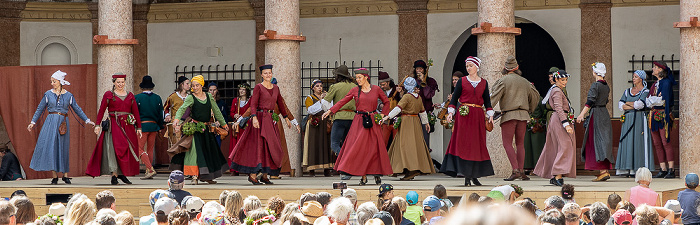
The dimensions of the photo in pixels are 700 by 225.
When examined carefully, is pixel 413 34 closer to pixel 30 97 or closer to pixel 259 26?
pixel 259 26

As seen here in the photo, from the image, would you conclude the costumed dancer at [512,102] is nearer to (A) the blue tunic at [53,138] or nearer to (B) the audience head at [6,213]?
(A) the blue tunic at [53,138]

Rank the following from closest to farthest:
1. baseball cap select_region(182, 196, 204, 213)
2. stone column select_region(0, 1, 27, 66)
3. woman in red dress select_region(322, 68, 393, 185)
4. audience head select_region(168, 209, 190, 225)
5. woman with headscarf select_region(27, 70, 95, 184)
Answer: audience head select_region(168, 209, 190, 225) < baseball cap select_region(182, 196, 204, 213) < woman in red dress select_region(322, 68, 393, 185) < woman with headscarf select_region(27, 70, 95, 184) < stone column select_region(0, 1, 27, 66)

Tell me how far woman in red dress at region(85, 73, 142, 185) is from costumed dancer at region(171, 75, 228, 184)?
0.57m

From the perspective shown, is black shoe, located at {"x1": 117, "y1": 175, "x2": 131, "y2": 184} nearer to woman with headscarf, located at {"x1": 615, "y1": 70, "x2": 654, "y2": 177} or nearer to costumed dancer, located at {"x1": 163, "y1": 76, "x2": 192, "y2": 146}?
costumed dancer, located at {"x1": 163, "y1": 76, "x2": 192, "y2": 146}

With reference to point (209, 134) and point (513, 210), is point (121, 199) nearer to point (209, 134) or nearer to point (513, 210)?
point (209, 134)

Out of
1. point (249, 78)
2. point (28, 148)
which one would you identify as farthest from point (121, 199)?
point (249, 78)

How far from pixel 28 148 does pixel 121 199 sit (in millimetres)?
3289

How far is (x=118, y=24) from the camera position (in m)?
13.8

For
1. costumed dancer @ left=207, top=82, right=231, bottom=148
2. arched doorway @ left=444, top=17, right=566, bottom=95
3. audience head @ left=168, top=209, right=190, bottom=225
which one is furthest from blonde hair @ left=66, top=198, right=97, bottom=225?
arched doorway @ left=444, top=17, right=566, bottom=95

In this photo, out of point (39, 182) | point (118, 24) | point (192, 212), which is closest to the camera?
point (192, 212)

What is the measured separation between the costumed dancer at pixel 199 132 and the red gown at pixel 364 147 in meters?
1.60

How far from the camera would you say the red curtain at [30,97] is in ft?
45.5

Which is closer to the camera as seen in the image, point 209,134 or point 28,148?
point 209,134

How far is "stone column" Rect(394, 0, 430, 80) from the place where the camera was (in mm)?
17094
